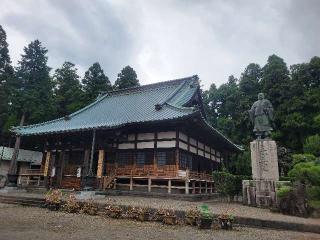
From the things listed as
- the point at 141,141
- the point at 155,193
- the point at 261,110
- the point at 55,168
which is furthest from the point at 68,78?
the point at 261,110

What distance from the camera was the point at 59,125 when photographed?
2583cm

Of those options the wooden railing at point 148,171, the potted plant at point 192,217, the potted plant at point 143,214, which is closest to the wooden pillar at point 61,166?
the wooden railing at point 148,171

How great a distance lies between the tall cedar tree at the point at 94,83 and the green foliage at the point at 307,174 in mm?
34591

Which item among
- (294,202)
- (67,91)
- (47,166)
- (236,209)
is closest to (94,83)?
(67,91)

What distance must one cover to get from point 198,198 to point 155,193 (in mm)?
2794

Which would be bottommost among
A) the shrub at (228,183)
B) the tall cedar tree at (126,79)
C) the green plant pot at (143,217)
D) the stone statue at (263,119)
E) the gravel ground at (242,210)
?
the green plant pot at (143,217)

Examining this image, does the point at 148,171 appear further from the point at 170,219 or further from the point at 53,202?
the point at 170,219

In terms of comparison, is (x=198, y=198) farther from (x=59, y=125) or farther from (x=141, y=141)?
(x=59, y=125)

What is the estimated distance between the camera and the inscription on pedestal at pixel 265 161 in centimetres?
1470

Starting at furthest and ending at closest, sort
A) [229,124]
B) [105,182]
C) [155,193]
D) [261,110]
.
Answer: [229,124], [105,182], [155,193], [261,110]

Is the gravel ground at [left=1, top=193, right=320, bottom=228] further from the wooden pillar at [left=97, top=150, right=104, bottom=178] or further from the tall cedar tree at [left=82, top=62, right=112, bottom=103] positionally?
the tall cedar tree at [left=82, top=62, right=112, bottom=103]

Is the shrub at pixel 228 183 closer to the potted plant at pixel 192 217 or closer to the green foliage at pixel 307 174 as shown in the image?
the green foliage at pixel 307 174

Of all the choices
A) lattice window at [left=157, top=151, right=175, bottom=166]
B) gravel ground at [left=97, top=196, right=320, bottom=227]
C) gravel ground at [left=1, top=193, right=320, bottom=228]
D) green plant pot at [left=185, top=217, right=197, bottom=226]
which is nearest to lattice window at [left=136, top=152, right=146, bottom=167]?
lattice window at [left=157, top=151, right=175, bottom=166]

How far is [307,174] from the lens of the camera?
12.0 m
